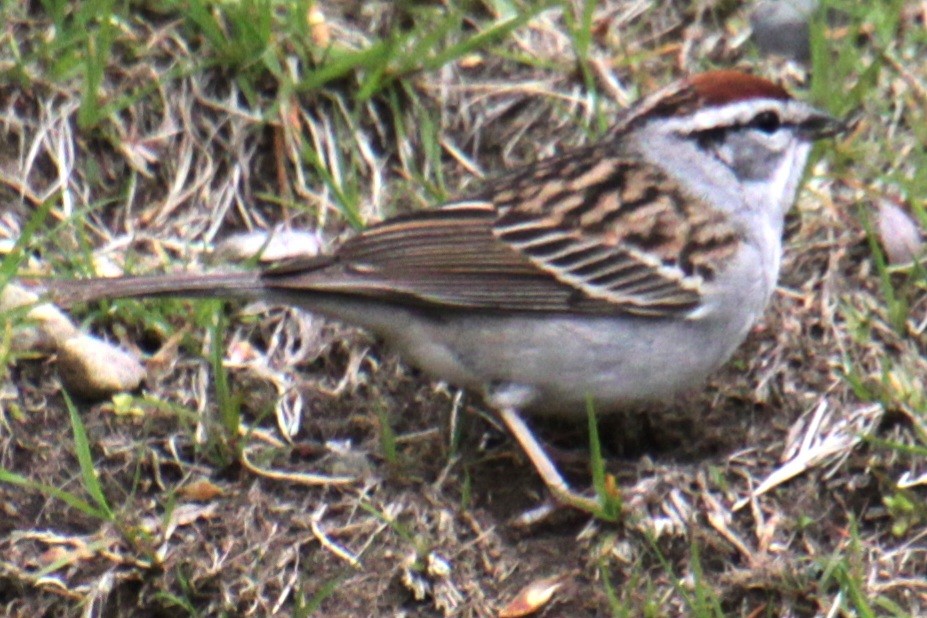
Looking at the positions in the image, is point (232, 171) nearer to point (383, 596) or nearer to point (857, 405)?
point (383, 596)

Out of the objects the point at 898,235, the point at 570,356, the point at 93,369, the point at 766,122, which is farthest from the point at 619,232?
the point at 93,369

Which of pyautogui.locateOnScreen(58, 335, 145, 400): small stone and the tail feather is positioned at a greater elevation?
the tail feather

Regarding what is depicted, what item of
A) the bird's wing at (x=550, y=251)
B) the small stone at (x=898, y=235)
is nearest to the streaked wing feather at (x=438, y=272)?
the bird's wing at (x=550, y=251)

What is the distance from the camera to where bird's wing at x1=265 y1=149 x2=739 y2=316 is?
4074 millimetres

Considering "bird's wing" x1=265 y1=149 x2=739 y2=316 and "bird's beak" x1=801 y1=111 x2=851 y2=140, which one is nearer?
"bird's wing" x1=265 y1=149 x2=739 y2=316

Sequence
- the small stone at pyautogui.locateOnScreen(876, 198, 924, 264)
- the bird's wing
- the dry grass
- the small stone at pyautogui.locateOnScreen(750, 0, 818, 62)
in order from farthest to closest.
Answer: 1. the small stone at pyautogui.locateOnScreen(750, 0, 818, 62)
2. the small stone at pyautogui.locateOnScreen(876, 198, 924, 264)
3. the bird's wing
4. the dry grass

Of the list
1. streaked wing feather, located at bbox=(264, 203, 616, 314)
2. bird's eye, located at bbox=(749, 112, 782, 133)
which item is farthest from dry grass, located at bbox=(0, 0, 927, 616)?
bird's eye, located at bbox=(749, 112, 782, 133)

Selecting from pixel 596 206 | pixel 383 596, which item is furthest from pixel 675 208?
pixel 383 596

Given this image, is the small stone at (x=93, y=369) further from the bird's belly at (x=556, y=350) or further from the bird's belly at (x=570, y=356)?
the bird's belly at (x=570, y=356)

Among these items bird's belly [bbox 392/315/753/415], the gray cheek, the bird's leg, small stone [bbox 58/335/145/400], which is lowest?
the bird's leg

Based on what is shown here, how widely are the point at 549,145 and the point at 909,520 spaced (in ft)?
5.41

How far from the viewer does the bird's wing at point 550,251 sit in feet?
13.4

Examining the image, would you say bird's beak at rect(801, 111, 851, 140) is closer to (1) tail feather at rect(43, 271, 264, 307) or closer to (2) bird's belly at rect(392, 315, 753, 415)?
(2) bird's belly at rect(392, 315, 753, 415)

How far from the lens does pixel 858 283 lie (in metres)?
4.61
